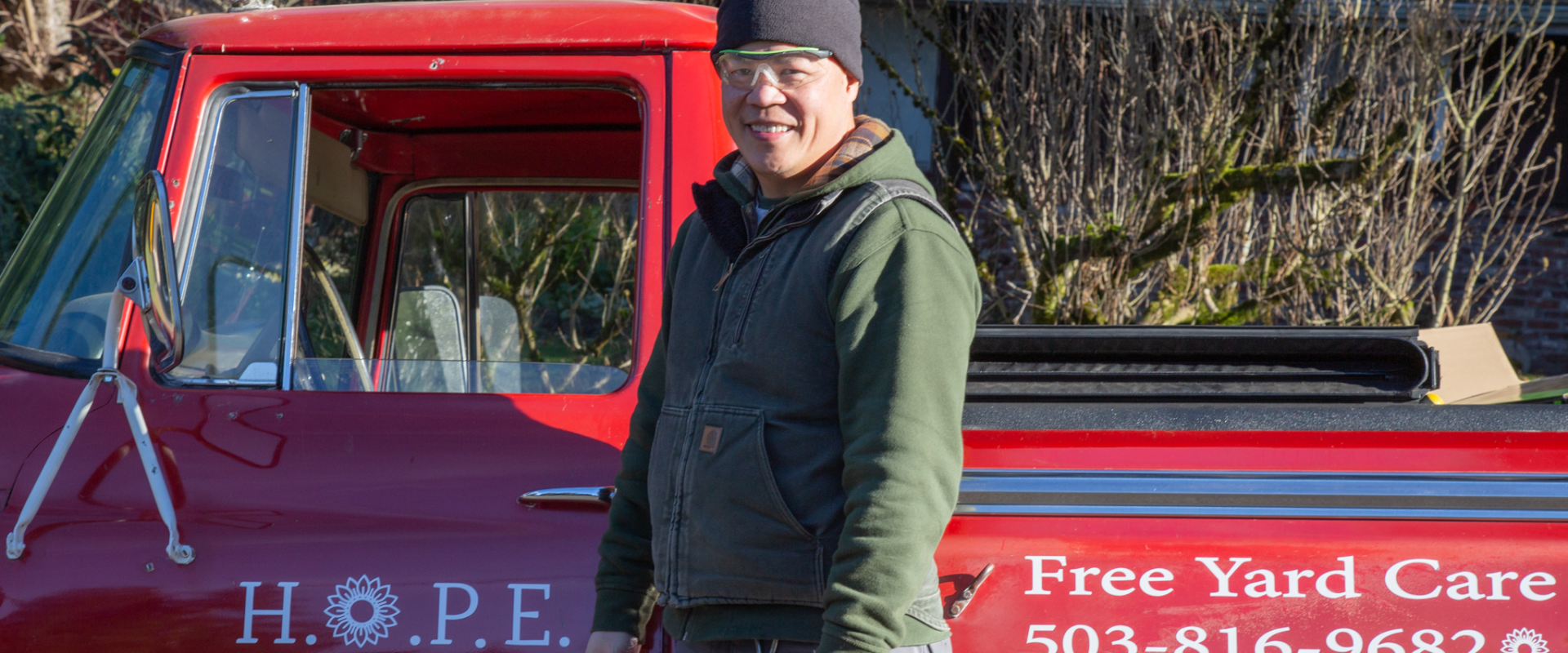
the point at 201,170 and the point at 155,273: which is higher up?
the point at 201,170

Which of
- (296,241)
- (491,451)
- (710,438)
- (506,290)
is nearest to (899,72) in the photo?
(506,290)

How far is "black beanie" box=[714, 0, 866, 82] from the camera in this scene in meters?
1.44

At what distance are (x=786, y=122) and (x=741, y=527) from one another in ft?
1.71

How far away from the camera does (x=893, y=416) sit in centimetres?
125

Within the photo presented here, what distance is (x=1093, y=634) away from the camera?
5.27 ft

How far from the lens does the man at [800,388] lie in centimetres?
126

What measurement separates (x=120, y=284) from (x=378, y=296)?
1349 mm

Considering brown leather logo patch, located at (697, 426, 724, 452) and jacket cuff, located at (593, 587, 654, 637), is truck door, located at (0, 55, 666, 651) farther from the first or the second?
brown leather logo patch, located at (697, 426, 724, 452)

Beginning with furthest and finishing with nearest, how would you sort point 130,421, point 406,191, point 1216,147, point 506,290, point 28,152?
point 28,152
point 506,290
point 1216,147
point 406,191
point 130,421

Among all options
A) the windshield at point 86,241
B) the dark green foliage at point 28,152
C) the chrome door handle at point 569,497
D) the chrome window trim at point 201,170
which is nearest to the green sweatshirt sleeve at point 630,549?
the chrome door handle at point 569,497

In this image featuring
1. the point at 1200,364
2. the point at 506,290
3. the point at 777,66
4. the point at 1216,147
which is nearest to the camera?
the point at 777,66

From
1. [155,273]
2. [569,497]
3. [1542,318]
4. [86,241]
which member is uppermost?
[1542,318]

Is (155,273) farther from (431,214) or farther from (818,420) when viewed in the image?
(431,214)

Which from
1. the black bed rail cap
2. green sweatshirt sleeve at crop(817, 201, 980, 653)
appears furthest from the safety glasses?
the black bed rail cap
